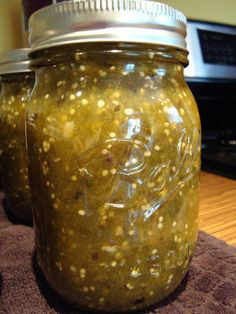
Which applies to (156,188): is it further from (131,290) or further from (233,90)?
(233,90)

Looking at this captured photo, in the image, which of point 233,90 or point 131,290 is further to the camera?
point 233,90

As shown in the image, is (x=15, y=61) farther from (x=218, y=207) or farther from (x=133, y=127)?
(x=218, y=207)

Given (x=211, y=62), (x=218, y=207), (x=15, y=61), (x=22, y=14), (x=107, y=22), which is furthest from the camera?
(x=211, y=62)

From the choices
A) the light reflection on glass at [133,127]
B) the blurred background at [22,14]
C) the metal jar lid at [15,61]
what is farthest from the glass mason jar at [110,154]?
the blurred background at [22,14]

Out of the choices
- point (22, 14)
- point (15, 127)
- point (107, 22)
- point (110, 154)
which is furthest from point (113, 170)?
point (22, 14)

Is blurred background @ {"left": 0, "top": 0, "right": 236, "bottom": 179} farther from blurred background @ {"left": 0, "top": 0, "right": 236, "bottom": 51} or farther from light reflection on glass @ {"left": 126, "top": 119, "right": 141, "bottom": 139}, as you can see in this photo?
light reflection on glass @ {"left": 126, "top": 119, "right": 141, "bottom": 139}

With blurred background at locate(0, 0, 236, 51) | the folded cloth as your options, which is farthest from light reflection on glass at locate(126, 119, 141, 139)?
blurred background at locate(0, 0, 236, 51)

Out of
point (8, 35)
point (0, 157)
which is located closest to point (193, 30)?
point (8, 35)
